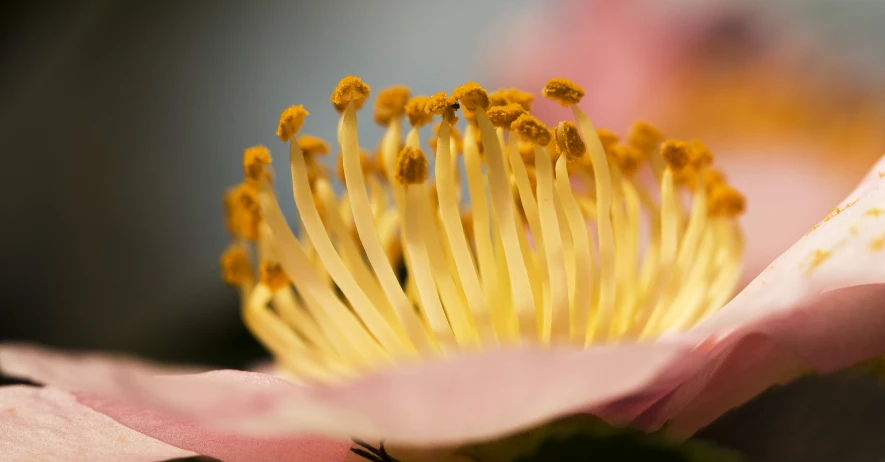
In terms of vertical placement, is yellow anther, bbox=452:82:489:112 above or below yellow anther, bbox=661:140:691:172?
below

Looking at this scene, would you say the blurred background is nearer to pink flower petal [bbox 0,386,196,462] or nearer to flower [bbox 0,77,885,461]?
flower [bbox 0,77,885,461]

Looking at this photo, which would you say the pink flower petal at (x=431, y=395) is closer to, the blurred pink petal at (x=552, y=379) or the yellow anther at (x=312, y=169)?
the blurred pink petal at (x=552, y=379)

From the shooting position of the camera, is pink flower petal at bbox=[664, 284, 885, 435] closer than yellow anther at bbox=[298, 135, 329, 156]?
Yes

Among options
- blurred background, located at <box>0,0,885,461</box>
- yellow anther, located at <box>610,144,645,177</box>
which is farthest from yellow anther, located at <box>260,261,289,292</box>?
blurred background, located at <box>0,0,885,461</box>

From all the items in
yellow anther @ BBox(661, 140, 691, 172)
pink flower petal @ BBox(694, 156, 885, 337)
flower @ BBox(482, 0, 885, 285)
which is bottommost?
pink flower petal @ BBox(694, 156, 885, 337)

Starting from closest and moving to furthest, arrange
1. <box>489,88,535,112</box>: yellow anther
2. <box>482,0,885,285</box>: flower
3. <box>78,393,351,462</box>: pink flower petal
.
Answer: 1. <box>78,393,351,462</box>: pink flower petal
2. <box>489,88,535,112</box>: yellow anther
3. <box>482,0,885,285</box>: flower

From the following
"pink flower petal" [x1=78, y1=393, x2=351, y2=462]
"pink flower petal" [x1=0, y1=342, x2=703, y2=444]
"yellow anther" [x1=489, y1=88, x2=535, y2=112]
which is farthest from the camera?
"yellow anther" [x1=489, y1=88, x2=535, y2=112]

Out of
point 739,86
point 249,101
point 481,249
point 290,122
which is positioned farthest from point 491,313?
point 249,101

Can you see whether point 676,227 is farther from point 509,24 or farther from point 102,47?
point 102,47
